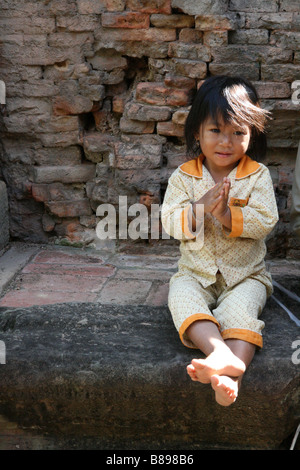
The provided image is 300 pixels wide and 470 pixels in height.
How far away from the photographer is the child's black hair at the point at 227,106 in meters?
2.32

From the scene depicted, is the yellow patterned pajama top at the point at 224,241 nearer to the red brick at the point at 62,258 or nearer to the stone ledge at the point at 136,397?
the stone ledge at the point at 136,397

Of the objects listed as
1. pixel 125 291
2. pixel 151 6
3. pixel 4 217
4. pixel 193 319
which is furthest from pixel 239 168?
pixel 4 217

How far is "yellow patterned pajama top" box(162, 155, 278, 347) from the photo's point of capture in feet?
7.57

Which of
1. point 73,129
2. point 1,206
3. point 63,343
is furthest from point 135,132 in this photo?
point 63,343

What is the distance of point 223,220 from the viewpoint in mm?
2297

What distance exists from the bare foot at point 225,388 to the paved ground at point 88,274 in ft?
2.72

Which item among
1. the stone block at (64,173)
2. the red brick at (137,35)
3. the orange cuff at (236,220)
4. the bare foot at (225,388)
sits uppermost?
the red brick at (137,35)

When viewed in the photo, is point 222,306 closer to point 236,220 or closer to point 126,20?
point 236,220

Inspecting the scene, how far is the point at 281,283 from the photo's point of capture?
9.27 ft

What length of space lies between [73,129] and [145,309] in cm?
131

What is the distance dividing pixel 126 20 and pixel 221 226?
1.39 meters

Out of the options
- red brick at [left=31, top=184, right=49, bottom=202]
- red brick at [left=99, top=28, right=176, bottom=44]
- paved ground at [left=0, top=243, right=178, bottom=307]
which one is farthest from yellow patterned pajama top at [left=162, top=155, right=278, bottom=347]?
red brick at [left=31, top=184, right=49, bottom=202]

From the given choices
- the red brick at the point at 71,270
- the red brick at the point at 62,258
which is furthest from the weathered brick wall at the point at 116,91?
the red brick at the point at 71,270

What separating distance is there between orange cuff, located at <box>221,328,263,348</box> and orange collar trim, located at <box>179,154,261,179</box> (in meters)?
0.65
